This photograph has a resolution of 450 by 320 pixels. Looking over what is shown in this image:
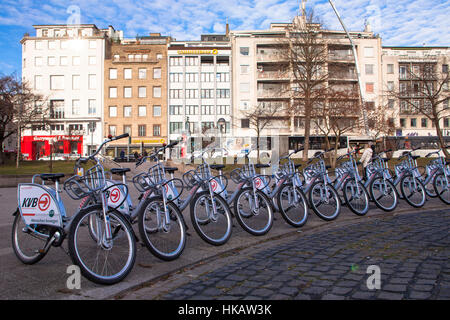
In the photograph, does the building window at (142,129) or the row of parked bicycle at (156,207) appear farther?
the building window at (142,129)

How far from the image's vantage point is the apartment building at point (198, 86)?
62344 mm

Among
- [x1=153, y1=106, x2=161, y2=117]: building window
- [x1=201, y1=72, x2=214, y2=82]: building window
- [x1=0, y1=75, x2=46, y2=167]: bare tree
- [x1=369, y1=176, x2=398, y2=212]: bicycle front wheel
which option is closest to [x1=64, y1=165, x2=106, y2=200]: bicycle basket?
[x1=369, y1=176, x2=398, y2=212]: bicycle front wheel

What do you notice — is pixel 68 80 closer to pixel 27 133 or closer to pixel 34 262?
pixel 27 133

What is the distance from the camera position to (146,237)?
4.04m

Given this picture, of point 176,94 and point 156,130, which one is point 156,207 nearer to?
point 156,130

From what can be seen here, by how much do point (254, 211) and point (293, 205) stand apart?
92cm

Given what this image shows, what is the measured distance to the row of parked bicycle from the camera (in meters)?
3.71

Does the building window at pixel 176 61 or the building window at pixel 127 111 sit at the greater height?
the building window at pixel 176 61

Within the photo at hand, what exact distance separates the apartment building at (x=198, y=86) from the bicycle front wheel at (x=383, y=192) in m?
53.9

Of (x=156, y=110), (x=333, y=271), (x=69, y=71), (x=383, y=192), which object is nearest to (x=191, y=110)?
(x=156, y=110)

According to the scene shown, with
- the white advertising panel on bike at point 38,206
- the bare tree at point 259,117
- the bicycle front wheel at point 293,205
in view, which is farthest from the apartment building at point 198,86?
the white advertising panel on bike at point 38,206

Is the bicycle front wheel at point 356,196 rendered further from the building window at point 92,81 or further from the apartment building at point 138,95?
the building window at point 92,81

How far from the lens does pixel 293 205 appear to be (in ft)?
21.5

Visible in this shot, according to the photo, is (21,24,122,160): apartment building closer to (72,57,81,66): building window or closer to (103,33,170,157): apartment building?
(72,57,81,66): building window
